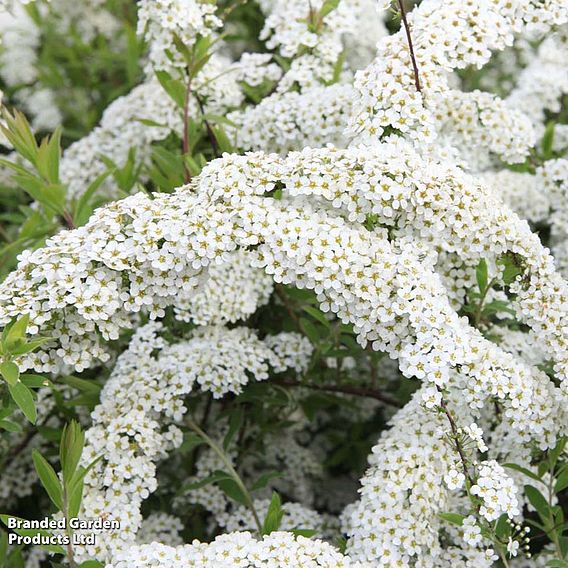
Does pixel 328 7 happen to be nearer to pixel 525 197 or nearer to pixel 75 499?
pixel 525 197

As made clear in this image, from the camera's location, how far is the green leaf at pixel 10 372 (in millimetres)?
2438

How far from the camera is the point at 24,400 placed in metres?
2.49

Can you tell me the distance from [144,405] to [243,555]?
74 cm

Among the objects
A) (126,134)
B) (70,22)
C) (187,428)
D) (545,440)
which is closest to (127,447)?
(187,428)

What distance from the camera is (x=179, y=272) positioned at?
2613 mm

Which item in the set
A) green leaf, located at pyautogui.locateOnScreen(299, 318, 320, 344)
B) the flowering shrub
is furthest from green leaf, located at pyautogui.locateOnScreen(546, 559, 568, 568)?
green leaf, located at pyautogui.locateOnScreen(299, 318, 320, 344)

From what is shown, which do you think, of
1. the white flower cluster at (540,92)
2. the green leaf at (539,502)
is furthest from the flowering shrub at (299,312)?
the white flower cluster at (540,92)

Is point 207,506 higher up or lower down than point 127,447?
lower down

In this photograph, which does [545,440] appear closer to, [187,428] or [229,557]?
[229,557]

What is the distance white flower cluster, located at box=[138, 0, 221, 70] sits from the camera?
10.8ft

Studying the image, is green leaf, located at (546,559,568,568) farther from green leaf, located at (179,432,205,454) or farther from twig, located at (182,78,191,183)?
twig, located at (182,78,191,183)

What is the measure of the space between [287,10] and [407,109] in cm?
140

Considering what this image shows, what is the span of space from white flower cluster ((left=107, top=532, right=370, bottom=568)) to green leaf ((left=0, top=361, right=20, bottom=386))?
563mm

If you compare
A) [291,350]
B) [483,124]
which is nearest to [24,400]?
[291,350]
